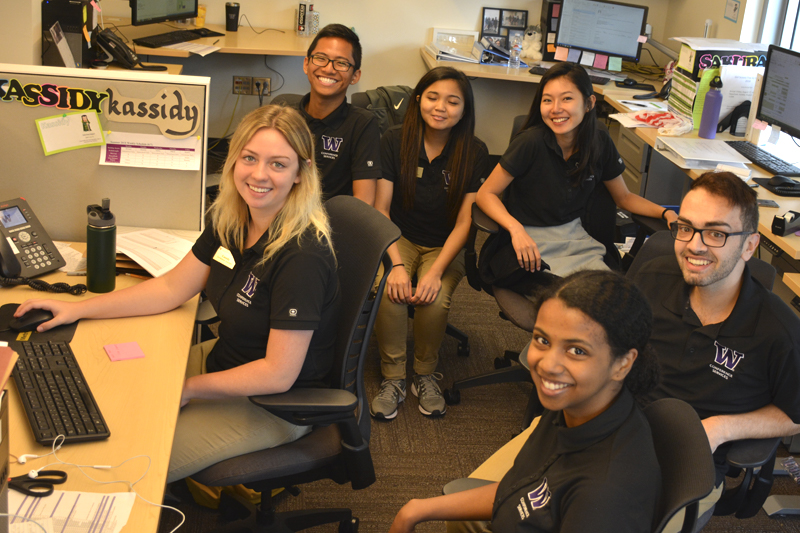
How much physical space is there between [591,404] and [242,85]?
4091 millimetres

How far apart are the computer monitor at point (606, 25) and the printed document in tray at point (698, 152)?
151 centimetres

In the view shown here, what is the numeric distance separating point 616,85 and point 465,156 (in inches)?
74.9

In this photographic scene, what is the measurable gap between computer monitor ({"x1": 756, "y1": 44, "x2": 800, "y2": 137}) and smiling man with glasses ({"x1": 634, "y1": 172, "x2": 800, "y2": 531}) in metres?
1.42

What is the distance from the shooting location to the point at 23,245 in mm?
1729

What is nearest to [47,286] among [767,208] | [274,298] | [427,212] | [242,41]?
[274,298]

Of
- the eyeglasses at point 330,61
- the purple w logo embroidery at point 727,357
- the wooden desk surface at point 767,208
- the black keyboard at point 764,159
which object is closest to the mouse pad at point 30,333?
the eyeglasses at point 330,61

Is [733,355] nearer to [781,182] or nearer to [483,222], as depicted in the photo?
[483,222]

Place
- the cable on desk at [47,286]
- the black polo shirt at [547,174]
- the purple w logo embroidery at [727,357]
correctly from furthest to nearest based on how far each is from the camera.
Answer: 1. the black polo shirt at [547,174]
2. the cable on desk at [47,286]
3. the purple w logo embroidery at [727,357]

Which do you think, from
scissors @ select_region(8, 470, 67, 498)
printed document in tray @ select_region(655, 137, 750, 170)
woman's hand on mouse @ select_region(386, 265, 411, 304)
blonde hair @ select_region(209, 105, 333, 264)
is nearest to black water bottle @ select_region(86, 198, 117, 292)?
blonde hair @ select_region(209, 105, 333, 264)

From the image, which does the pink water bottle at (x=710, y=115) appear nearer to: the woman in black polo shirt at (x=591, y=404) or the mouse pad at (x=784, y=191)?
the mouse pad at (x=784, y=191)

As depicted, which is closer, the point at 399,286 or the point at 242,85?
the point at 399,286

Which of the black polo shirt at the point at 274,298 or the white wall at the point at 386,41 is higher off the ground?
the white wall at the point at 386,41

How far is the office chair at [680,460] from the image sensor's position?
38.8 inches

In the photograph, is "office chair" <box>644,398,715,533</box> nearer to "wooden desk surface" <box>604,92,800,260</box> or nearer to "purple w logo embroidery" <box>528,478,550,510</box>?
"purple w logo embroidery" <box>528,478,550,510</box>
